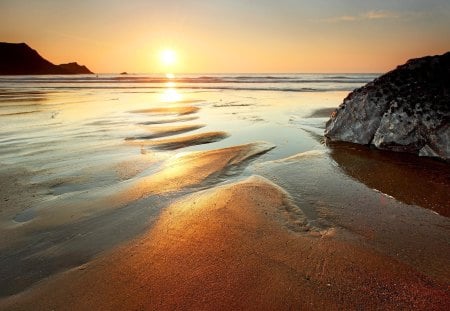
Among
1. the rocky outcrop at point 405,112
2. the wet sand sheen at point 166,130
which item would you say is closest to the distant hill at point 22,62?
the wet sand sheen at point 166,130

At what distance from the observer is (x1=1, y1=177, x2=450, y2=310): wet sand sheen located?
2027 mm

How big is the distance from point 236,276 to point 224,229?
710mm

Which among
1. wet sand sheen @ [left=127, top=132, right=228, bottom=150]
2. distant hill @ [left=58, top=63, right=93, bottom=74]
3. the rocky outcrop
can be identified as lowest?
wet sand sheen @ [left=127, top=132, right=228, bottom=150]

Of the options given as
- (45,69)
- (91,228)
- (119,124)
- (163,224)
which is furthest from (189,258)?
(45,69)

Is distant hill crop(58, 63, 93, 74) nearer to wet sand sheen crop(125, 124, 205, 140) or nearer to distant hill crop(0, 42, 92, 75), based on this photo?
distant hill crop(0, 42, 92, 75)

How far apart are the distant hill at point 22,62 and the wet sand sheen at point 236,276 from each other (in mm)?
148573

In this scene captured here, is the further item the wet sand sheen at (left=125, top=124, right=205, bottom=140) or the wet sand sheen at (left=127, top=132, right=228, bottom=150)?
the wet sand sheen at (left=125, top=124, right=205, bottom=140)

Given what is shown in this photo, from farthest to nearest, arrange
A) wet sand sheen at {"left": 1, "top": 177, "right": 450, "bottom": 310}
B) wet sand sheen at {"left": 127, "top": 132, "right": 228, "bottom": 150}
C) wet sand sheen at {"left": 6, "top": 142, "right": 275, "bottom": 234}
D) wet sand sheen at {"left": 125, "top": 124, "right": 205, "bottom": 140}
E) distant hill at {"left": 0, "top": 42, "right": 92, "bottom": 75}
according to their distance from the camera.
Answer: distant hill at {"left": 0, "top": 42, "right": 92, "bottom": 75}
wet sand sheen at {"left": 125, "top": 124, "right": 205, "bottom": 140}
wet sand sheen at {"left": 127, "top": 132, "right": 228, "bottom": 150}
wet sand sheen at {"left": 6, "top": 142, "right": 275, "bottom": 234}
wet sand sheen at {"left": 1, "top": 177, "right": 450, "bottom": 310}

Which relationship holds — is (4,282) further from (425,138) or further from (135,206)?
(425,138)

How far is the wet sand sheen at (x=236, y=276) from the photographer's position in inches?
79.8

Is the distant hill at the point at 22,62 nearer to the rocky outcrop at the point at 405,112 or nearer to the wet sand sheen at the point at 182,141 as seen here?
the wet sand sheen at the point at 182,141

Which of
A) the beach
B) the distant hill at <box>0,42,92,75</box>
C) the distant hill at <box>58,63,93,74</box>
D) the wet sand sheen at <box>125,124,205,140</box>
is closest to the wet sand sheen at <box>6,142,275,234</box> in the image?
the beach

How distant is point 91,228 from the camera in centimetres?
304

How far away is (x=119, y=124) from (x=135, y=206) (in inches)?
245
